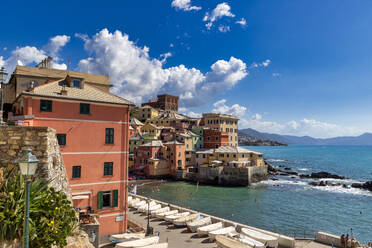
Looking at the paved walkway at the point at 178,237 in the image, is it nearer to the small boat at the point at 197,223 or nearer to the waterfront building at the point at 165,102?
the small boat at the point at 197,223

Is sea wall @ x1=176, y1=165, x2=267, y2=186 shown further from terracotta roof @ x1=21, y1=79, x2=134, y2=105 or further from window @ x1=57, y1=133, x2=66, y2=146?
window @ x1=57, y1=133, x2=66, y2=146

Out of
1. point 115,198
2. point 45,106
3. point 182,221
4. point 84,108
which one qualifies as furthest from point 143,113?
point 45,106

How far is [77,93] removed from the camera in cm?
1956

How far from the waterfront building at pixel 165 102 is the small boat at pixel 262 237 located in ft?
395

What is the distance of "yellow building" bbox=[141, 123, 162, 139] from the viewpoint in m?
81.6

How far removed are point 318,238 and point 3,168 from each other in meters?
24.6

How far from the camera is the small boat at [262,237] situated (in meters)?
20.6

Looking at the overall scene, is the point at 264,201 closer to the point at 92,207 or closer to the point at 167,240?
the point at 167,240

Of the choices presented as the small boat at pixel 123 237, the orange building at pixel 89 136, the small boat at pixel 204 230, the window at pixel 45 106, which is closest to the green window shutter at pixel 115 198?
the orange building at pixel 89 136

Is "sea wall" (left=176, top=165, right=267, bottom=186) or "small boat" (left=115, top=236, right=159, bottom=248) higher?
"small boat" (left=115, top=236, right=159, bottom=248)

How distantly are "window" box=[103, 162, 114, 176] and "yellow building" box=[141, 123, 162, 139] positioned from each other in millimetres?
58663

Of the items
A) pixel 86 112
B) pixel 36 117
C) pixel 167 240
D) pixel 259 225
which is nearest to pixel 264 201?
pixel 259 225

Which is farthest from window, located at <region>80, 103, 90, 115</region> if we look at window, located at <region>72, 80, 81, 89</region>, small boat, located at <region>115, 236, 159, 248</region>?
small boat, located at <region>115, 236, 159, 248</region>

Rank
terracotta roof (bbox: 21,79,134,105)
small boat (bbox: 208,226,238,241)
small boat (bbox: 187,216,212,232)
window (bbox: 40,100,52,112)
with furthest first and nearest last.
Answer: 1. small boat (bbox: 187,216,212,232)
2. small boat (bbox: 208,226,238,241)
3. terracotta roof (bbox: 21,79,134,105)
4. window (bbox: 40,100,52,112)
